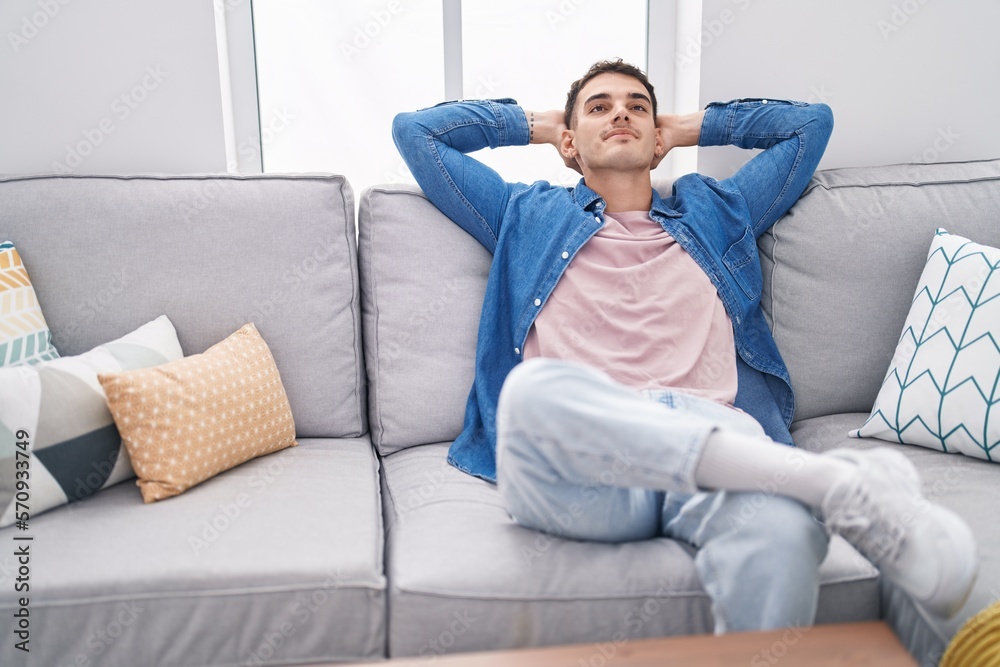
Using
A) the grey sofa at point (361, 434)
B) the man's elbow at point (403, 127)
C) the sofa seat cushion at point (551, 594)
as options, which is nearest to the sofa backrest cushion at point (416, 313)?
the grey sofa at point (361, 434)

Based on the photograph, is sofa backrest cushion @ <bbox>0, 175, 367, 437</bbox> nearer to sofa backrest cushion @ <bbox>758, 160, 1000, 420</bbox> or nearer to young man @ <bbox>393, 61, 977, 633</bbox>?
young man @ <bbox>393, 61, 977, 633</bbox>

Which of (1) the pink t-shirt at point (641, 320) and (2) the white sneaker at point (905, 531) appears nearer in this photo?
(2) the white sneaker at point (905, 531)

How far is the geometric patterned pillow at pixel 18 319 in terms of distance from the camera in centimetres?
140

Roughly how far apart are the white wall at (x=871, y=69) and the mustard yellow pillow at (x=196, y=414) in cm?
133

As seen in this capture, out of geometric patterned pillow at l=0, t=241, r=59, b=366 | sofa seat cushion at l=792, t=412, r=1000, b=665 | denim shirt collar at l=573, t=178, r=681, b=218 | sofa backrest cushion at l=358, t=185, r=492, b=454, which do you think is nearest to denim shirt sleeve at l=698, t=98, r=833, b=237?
denim shirt collar at l=573, t=178, r=681, b=218

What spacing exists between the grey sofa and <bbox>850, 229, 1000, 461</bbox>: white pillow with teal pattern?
0.05 meters

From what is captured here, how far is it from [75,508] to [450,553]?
0.67 m

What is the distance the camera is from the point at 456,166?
1.71 m

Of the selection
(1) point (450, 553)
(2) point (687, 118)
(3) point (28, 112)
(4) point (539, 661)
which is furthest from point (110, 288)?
(2) point (687, 118)

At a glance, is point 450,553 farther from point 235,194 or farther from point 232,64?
point 232,64

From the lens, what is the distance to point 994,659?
0.94m

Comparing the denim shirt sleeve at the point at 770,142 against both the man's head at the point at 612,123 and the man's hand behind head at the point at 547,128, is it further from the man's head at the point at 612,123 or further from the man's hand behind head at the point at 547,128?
the man's hand behind head at the point at 547,128

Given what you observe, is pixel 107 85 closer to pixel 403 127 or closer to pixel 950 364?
pixel 403 127

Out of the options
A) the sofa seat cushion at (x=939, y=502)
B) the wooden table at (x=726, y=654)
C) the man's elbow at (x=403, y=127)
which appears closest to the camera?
the wooden table at (x=726, y=654)
